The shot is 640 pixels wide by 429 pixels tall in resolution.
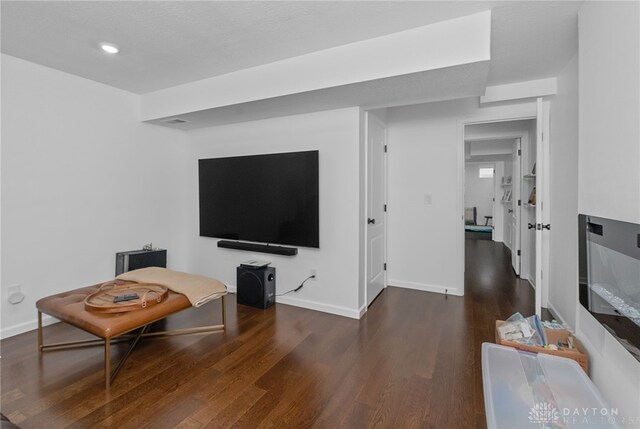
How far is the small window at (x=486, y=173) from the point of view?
1099 centimetres

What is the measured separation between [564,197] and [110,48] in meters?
4.12

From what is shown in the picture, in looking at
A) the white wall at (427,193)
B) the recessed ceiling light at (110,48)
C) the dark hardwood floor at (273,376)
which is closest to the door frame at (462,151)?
the white wall at (427,193)

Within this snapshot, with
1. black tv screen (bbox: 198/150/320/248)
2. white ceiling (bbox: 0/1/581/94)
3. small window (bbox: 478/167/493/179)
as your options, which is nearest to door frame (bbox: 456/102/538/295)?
white ceiling (bbox: 0/1/581/94)

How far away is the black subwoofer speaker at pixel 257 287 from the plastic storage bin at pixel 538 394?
221 cm

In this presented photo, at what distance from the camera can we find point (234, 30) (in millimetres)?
2225

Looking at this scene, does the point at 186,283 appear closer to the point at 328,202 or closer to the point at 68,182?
the point at 328,202

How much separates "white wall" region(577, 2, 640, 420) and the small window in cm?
1011

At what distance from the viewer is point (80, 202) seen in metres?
3.14

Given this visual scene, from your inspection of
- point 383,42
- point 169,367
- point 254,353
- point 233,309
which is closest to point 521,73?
point 383,42

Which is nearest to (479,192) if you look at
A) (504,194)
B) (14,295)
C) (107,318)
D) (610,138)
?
(504,194)

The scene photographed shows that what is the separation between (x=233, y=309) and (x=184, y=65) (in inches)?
96.7

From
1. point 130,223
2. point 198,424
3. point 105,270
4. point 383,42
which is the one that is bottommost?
point 198,424

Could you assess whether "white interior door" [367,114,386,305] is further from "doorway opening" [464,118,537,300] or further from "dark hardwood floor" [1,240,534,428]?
"doorway opening" [464,118,537,300]

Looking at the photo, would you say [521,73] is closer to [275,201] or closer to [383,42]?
[383,42]
